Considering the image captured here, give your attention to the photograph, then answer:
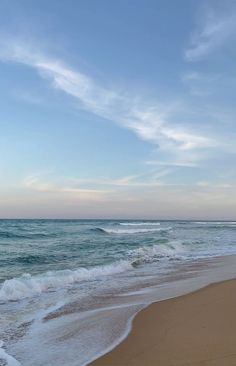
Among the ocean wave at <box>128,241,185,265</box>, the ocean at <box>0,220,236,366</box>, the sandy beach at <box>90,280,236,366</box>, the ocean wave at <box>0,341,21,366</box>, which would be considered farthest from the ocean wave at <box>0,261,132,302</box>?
the ocean wave at <box>0,341,21,366</box>

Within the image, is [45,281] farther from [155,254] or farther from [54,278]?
[155,254]

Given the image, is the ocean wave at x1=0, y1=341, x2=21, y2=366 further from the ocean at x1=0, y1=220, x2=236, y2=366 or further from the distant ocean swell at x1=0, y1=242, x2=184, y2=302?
the distant ocean swell at x1=0, y1=242, x2=184, y2=302

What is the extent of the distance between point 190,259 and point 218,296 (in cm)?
893

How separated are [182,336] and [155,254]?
1393 centimetres

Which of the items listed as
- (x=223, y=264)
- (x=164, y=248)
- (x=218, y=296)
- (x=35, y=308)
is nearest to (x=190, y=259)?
(x=223, y=264)

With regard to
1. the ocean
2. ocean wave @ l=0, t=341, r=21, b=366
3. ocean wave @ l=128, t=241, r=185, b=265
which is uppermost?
ocean wave @ l=128, t=241, r=185, b=265

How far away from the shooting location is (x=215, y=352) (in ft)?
15.4

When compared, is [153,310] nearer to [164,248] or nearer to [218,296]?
[218,296]

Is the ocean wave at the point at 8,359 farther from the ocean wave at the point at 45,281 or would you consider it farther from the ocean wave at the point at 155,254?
the ocean wave at the point at 155,254

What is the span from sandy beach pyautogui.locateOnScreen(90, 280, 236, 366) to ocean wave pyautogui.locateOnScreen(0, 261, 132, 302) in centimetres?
350

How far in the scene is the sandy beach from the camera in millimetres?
4555

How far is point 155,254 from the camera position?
19250 mm

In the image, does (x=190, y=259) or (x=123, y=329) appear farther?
(x=190, y=259)

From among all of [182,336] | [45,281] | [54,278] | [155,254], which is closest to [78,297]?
[45,281]
